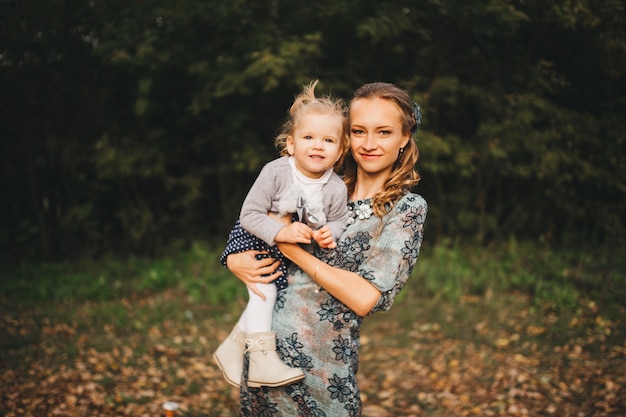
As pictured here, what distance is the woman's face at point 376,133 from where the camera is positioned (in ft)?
7.04

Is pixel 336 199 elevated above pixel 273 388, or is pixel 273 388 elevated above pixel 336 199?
pixel 336 199

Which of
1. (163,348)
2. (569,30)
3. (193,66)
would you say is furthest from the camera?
(193,66)

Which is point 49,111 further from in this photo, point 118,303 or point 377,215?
point 377,215

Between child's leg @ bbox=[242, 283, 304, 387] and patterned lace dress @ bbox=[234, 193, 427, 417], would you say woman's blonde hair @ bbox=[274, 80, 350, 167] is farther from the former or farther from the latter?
child's leg @ bbox=[242, 283, 304, 387]

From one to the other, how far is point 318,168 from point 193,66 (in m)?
5.13

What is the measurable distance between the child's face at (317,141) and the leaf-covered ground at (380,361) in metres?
2.83

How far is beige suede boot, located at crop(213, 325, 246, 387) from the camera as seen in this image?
2301mm

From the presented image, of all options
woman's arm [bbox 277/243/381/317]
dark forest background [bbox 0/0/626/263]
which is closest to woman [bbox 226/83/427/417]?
woman's arm [bbox 277/243/381/317]

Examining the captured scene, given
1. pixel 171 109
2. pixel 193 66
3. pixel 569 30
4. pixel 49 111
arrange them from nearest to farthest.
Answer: pixel 569 30 < pixel 193 66 < pixel 49 111 < pixel 171 109

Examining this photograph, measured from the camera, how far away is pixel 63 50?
7.10 metres

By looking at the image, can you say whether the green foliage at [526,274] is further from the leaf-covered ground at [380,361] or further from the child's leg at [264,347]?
the child's leg at [264,347]

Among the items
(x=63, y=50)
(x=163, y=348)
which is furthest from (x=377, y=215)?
(x=63, y=50)

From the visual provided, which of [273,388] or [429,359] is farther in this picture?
[429,359]

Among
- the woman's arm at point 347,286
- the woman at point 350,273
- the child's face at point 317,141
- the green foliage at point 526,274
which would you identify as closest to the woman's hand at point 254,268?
the woman at point 350,273
